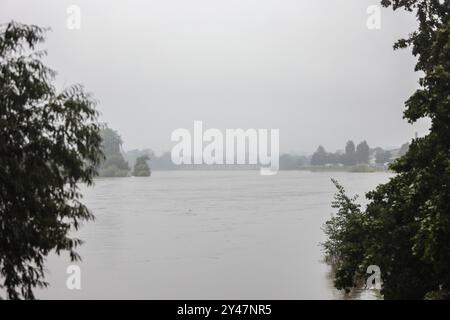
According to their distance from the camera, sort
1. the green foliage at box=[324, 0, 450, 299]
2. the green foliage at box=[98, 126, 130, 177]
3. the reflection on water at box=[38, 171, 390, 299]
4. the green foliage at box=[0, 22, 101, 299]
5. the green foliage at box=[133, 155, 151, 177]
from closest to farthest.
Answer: the green foliage at box=[0, 22, 101, 299], the green foliage at box=[324, 0, 450, 299], the reflection on water at box=[38, 171, 390, 299], the green foliage at box=[98, 126, 130, 177], the green foliage at box=[133, 155, 151, 177]

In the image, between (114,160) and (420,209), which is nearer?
(420,209)

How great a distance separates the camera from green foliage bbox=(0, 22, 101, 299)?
39.9ft

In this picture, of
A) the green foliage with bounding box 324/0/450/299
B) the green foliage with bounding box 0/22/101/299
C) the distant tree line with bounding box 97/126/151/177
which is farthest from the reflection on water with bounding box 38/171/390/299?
the distant tree line with bounding box 97/126/151/177

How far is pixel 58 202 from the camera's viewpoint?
1341 cm

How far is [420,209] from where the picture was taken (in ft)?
Answer: 52.0

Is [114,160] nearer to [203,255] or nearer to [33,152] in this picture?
[203,255]

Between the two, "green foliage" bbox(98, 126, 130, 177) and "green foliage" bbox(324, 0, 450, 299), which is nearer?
"green foliage" bbox(324, 0, 450, 299)

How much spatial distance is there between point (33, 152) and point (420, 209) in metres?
11.1

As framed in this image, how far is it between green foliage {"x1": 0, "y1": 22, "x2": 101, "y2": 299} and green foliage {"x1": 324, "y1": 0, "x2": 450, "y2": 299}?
8.97m

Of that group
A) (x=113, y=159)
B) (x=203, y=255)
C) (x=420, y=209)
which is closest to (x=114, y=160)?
(x=113, y=159)

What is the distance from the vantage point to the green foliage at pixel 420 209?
1423 cm

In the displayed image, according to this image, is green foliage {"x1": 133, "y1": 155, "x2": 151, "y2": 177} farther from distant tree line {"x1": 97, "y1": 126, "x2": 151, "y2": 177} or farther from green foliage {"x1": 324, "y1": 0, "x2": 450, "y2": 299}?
green foliage {"x1": 324, "y1": 0, "x2": 450, "y2": 299}
